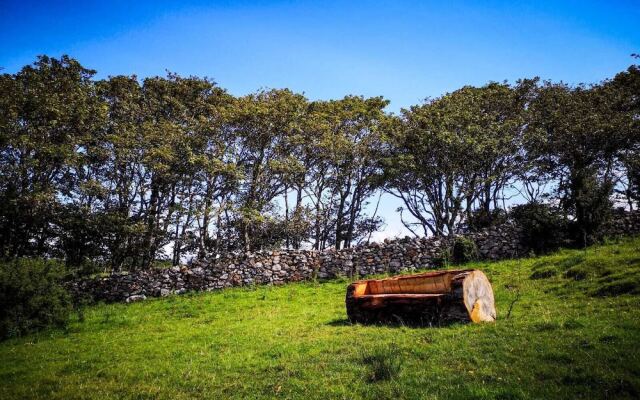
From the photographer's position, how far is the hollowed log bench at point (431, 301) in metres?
8.66

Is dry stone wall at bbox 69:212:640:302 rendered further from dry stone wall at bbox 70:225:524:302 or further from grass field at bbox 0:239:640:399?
grass field at bbox 0:239:640:399

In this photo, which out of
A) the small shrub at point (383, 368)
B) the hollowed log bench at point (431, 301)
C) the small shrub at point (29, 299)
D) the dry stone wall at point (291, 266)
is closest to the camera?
the small shrub at point (383, 368)

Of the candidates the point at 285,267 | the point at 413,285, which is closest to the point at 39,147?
the point at 285,267

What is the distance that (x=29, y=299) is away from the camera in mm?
13172

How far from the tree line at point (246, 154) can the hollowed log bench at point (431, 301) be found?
14.4m

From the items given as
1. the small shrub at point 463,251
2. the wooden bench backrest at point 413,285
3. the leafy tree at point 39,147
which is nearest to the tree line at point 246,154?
the leafy tree at point 39,147

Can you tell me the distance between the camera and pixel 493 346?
6.62 meters

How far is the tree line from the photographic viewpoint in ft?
73.0

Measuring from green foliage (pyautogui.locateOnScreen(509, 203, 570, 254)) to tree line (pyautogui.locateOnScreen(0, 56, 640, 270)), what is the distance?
5.42ft

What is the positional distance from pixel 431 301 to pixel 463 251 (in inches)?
459

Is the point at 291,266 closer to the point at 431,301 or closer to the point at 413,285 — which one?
the point at 413,285

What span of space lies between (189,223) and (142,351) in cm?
1690

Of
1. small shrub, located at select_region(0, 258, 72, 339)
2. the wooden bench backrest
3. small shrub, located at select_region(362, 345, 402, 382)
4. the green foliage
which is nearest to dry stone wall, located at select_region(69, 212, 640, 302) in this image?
the green foliage

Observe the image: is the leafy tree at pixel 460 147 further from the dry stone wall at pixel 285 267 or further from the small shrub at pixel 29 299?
the small shrub at pixel 29 299
